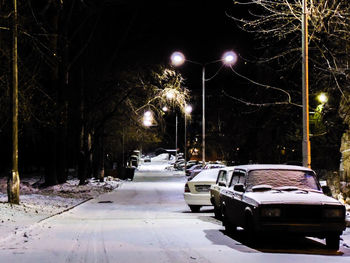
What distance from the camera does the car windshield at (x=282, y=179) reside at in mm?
12219

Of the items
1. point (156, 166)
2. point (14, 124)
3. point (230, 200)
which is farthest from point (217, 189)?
point (156, 166)

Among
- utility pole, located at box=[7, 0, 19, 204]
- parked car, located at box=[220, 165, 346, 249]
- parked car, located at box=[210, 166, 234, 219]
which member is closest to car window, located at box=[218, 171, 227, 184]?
parked car, located at box=[210, 166, 234, 219]

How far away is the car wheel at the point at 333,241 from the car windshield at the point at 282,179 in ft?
5.04

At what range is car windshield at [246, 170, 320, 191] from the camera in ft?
40.1

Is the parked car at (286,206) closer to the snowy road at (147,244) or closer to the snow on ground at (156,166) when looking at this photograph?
the snowy road at (147,244)

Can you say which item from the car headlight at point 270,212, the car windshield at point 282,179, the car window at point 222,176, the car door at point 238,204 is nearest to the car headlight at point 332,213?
the car headlight at point 270,212

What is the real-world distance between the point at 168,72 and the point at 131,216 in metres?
16.8

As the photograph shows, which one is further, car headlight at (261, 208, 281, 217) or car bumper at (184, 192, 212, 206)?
car bumper at (184, 192, 212, 206)

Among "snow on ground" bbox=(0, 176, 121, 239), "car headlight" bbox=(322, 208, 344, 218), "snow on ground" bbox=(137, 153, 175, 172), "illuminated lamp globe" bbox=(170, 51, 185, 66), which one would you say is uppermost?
"illuminated lamp globe" bbox=(170, 51, 185, 66)

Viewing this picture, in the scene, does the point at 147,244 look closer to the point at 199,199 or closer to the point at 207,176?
the point at 199,199

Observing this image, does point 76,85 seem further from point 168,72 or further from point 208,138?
point 208,138

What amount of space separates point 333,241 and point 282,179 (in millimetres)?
1962

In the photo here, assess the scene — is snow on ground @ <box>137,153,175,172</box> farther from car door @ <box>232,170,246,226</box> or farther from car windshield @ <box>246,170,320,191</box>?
car windshield @ <box>246,170,320,191</box>

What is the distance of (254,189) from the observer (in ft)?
39.0
